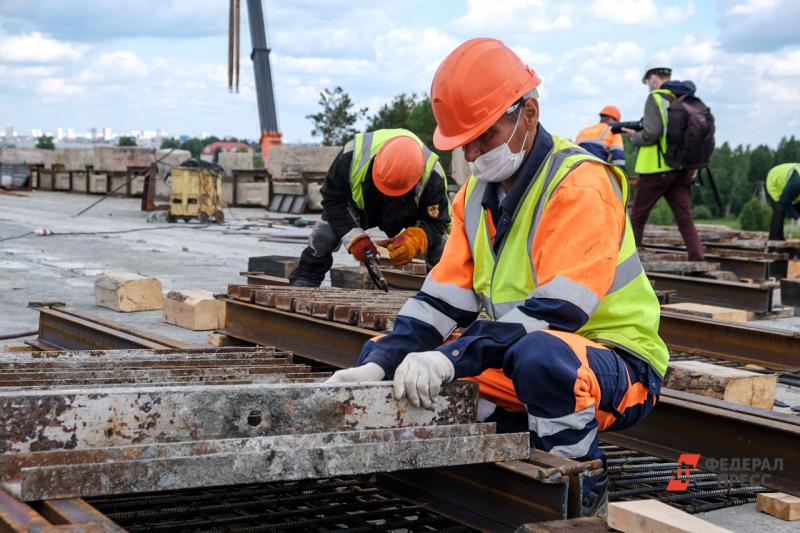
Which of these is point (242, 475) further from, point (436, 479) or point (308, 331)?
point (308, 331)

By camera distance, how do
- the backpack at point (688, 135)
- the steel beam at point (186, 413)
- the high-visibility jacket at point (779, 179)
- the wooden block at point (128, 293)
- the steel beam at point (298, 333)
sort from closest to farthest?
1. the steel beam at point (186, 413)
2. the steel beam at point (298, 333)
3. the wooden block at point (128, 293)
4. the backpack at point (688, 135)
5. the high-visibility jacket at point (779, 179)

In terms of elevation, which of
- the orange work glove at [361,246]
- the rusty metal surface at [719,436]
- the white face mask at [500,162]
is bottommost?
the rusty metal surface at [719,436]

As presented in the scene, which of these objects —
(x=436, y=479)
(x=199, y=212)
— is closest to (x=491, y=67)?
(x=436, y=479)

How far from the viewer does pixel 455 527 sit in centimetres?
299

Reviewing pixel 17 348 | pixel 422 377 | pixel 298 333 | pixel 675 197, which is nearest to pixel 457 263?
pixel 422 377

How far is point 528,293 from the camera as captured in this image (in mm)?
3316

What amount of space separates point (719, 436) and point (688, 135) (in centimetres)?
637

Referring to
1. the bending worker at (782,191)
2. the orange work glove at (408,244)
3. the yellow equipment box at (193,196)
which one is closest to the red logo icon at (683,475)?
the orange work glove at (408,244)

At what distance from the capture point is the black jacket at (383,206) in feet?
22.6

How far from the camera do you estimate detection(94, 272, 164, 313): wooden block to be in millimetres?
7965

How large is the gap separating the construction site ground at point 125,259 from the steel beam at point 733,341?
0.32 m

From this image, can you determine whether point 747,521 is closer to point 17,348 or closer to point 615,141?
point 17,348

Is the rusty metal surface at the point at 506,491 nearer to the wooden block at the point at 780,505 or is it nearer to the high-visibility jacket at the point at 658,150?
the wooden block at the point at 780,505

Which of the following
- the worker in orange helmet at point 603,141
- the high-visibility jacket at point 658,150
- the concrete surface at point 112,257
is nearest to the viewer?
the concrete surface at point 112,257
